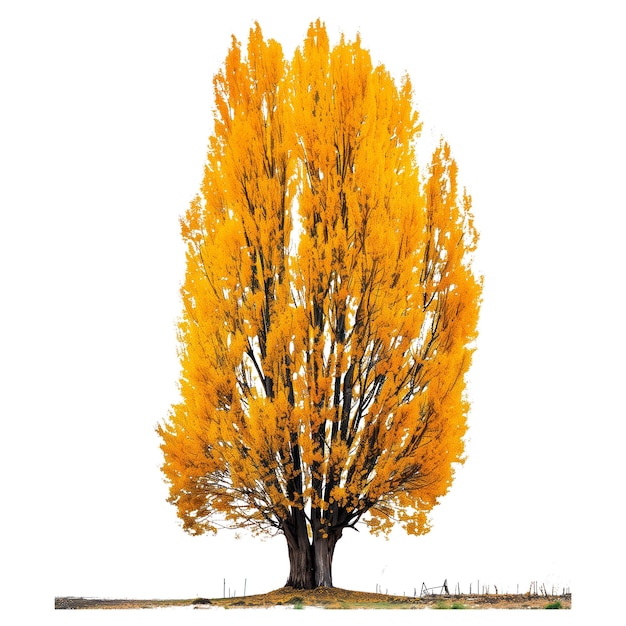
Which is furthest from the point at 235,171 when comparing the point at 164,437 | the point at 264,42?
the point at 164,437

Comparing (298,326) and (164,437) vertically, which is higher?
(298,326)

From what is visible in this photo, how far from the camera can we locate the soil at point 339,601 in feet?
33.7

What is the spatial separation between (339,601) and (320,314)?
3751mm

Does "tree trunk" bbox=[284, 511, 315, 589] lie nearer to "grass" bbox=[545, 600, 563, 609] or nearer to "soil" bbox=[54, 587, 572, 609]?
"soil" bbox=[54, 587, 572, 609]

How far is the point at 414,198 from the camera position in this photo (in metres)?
10.9

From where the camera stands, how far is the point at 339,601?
1030 centimetres

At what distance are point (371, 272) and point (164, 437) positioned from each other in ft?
12.0

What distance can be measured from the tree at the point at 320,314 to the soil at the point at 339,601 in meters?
0.48

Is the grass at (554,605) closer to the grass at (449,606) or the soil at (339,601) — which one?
the soil at (339,601)

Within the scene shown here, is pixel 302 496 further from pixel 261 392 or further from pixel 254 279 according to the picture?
pixel 254 279

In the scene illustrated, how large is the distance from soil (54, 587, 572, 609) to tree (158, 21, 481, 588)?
48cm

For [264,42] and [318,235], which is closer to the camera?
[318,235]

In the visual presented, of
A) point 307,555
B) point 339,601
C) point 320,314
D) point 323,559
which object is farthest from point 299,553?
point 320,314

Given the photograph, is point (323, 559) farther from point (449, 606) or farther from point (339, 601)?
point (449, 606)
